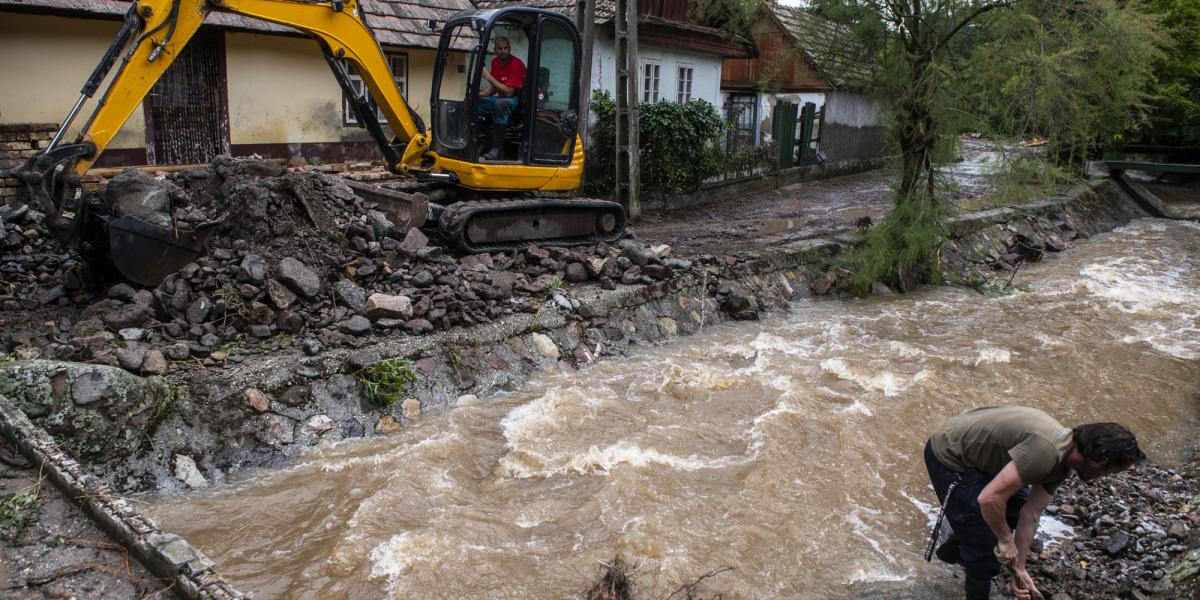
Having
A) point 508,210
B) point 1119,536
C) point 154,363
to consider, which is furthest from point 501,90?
point 1119,536

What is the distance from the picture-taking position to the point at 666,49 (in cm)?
1611

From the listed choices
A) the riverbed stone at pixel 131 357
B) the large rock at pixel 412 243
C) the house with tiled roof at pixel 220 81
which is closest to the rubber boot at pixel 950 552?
the riverbed stone at pixel 131 357

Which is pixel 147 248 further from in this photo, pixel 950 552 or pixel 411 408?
pixel 950 552

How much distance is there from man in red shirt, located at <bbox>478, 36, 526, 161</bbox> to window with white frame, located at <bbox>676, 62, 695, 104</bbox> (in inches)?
331

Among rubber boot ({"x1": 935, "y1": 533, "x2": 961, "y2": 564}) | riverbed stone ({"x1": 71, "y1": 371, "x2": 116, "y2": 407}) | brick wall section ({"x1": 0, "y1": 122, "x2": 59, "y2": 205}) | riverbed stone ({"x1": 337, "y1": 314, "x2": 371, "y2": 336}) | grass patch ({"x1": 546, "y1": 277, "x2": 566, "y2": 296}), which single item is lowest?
rubber boot ({"x1": 935, "y1": 533, "x2": 961, "y2": 564})

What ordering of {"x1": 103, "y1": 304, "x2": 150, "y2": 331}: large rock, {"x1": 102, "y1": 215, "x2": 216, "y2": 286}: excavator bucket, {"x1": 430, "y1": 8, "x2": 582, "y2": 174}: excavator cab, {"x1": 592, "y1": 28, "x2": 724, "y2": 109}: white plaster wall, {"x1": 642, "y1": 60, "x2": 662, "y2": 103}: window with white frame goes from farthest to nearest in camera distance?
{"x1": 642, "y1": 60, "x2": 662, "y2": 103}: window with white frame → {"x1": 592, "y1": 28, "x2": 724, "y2": 109}: white plaster wall → {"x1": 430, "y1": 8, "x2": 582, "y2": 174}: excavator cab → {"x1": 102, "y1": 215, "x2": 216, "y2": 286}: excavator bucket → {"x1": 103, "y1": 304, "x2": 150, "y2": 331}: large rock

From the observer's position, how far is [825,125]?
20.4 metres

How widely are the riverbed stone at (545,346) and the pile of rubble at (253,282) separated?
0.30 meters

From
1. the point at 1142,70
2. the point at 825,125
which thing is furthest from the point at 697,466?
the point at 825,125

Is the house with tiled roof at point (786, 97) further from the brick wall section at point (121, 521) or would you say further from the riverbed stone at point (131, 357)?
the brick wall section at point (121, 521)

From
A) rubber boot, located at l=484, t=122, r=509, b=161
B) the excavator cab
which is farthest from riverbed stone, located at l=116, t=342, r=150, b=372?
rubber boot, located at l=484, t=122, r=509, b=161

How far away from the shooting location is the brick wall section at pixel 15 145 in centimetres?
901

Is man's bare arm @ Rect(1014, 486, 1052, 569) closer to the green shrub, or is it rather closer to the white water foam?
the white water foam

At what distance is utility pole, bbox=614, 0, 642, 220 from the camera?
11.9m
